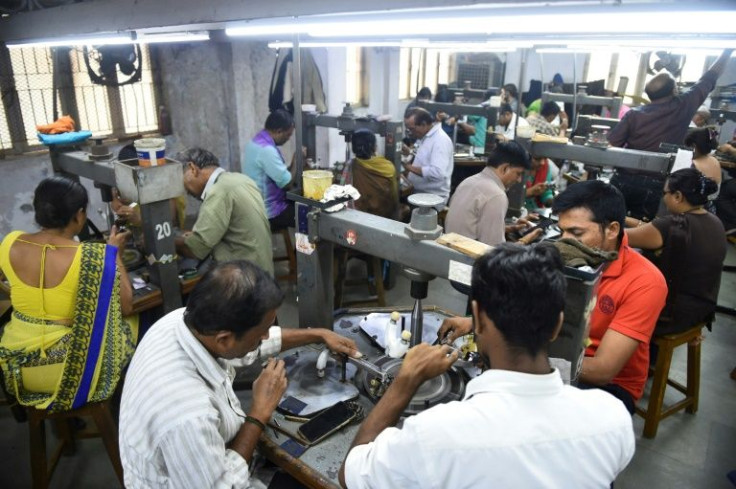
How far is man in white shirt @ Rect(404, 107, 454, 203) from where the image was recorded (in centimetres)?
496

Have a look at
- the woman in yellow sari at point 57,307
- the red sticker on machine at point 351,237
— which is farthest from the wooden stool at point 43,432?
the red sticker on machine at point 351,237

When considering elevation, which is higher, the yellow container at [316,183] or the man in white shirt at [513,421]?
the yellow container at [316,183]

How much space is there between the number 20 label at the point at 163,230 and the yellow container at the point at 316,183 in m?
0.98

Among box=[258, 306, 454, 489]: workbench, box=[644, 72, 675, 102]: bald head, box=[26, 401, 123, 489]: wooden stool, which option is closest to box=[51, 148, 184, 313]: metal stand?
box=[26, 401, 123, 489]: wooden stool

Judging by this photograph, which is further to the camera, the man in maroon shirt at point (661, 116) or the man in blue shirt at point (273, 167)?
the man in blue shirt at point (273, 167)

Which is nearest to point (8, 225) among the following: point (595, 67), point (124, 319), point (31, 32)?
point (31, 32)

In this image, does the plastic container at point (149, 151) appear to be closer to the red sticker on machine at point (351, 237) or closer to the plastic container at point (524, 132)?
the red sticker on machine at point (351, 237)

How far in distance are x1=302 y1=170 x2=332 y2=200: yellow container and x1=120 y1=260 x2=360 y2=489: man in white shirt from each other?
44cm

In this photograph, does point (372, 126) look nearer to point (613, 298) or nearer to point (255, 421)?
point (613, 298)

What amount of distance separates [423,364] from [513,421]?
1.21ft

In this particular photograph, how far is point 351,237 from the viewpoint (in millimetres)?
1824

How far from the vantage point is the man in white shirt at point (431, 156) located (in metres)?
4.96

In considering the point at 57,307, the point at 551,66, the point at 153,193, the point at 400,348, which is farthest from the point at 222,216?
the point at 551,66

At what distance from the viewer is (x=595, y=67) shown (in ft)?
38.2
